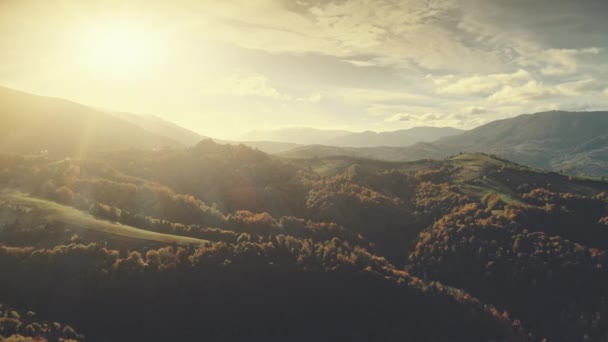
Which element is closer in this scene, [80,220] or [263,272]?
[80,220]

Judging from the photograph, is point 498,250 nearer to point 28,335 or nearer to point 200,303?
point 200,303

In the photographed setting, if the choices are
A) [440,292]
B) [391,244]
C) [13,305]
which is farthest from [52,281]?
[391,244]

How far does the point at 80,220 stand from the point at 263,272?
165 feet

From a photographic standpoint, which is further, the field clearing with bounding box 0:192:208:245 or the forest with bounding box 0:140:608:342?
the field clearing with bounding box 0:192:208:245

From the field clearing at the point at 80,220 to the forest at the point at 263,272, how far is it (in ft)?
1.64

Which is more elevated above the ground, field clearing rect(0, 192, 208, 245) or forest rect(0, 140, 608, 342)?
field clearing rect(0, 192, 208, 245)

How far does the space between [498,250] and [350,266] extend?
256 ft

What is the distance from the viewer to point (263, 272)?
100312 millimetres

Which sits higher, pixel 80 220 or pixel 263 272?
pixel 80 220

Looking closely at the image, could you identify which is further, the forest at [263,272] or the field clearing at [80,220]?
the field clearing at [80,220]

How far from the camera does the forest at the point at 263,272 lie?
73562 millimetres

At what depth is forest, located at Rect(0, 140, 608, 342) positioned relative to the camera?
73.6 metres

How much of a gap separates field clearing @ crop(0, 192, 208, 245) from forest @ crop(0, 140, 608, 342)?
0.50 meters

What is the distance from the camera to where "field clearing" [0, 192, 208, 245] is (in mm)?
92188
